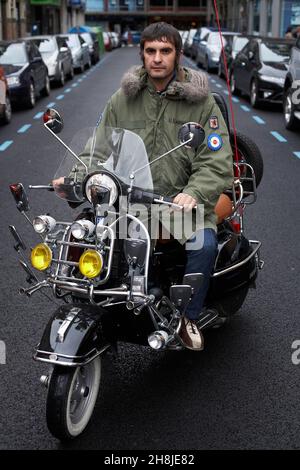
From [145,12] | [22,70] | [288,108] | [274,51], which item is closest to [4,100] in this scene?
[22,70]

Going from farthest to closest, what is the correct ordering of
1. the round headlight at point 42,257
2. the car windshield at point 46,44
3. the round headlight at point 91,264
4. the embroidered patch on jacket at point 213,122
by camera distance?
the car windshield at point 46,44
the embroidered patch on jacket at point 213,122
the round headlight at point 42,257
the round headlight at point 91,264

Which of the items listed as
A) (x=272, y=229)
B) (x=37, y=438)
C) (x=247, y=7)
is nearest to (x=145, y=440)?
(x=37, y=438)

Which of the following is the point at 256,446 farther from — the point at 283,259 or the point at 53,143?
the point at 53,143

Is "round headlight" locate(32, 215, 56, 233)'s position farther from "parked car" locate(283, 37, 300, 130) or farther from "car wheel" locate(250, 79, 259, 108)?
"car wheel" locate(250, 79, 259, 108)

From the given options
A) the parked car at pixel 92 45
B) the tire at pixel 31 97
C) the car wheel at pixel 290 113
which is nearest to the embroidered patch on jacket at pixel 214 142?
the car wheel at pixel 290 113

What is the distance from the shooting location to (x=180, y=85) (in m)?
3.90

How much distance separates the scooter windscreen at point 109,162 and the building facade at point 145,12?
107456 mm

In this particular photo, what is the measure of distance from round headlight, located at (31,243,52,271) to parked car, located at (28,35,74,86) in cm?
1894

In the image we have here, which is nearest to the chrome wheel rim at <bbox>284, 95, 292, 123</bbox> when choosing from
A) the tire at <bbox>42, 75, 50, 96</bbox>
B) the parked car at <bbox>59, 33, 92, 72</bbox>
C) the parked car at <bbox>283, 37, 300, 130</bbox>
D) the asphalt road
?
the parked car at <bbox>283, 37, 300, 130</bbox>

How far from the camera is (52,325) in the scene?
334cm

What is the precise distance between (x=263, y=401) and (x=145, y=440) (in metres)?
0.70

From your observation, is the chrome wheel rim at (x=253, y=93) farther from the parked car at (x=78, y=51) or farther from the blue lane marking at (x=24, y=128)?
the parked car at (x=78, y=51)

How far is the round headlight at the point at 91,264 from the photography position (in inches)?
126

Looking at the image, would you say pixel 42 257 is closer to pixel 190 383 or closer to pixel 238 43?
pixel 190 383
